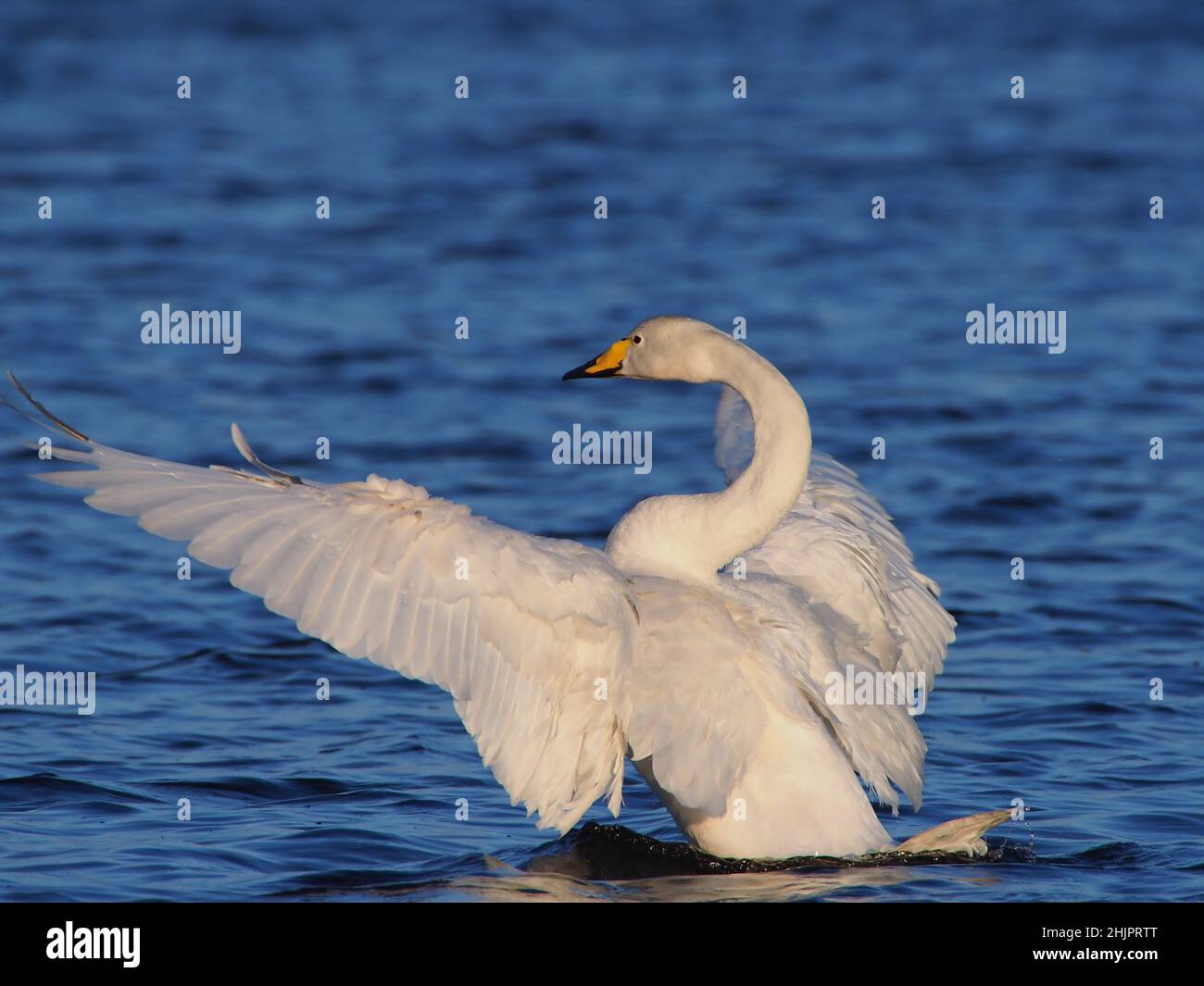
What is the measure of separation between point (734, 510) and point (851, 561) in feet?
4.08

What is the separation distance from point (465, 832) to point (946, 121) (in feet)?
66.8

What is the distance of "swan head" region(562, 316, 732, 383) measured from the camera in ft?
25.7

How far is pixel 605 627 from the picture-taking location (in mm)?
6871

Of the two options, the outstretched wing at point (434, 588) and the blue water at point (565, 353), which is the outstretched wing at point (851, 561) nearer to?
the blue water at point (565, 353)

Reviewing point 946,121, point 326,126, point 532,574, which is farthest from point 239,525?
point 946,121

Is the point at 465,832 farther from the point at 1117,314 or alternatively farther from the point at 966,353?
the point at 1117,314

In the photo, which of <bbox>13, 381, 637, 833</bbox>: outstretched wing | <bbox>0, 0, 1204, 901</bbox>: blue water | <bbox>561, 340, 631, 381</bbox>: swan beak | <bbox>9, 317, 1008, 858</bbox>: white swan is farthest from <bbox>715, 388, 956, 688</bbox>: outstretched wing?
<bbox>13, 381, 637, 833</bbox>: outstretched wing

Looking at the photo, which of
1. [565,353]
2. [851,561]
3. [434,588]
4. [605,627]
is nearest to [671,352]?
[851,561]

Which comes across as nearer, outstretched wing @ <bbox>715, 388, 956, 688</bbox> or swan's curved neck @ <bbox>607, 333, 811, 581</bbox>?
swan's curved neck @ <bbox>607, 333, 811, 581</bbox>

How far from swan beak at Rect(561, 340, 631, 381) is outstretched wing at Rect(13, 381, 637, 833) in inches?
54.8

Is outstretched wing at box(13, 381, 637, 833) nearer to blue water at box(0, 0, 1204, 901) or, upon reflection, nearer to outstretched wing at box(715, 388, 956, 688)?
blue water at box(0, 0, 1204, 901)

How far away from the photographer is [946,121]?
26766 millimetres

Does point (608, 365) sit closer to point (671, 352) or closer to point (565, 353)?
point (671, 352)

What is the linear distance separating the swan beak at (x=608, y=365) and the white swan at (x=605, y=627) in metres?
0.40
